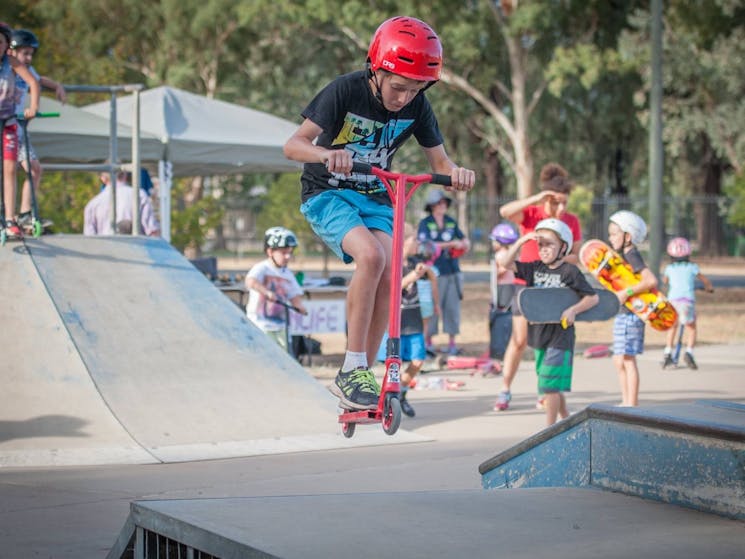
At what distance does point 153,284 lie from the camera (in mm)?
9414

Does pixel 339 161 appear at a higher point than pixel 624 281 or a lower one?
higher

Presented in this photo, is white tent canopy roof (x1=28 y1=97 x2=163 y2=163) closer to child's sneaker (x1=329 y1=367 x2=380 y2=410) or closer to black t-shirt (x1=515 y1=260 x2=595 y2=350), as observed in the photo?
black t-shirt (x1=515 y1=260 x2=595 y2=350)

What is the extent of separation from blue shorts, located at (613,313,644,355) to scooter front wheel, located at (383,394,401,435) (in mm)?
4635

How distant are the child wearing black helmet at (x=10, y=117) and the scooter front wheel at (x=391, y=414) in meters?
4.95

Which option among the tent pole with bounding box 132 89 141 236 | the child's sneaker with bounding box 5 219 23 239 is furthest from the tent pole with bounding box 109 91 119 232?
the child's sneaker with bounding box 5 219 23 239

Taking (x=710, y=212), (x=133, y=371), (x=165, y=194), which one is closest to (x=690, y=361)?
(x=165, y=194)

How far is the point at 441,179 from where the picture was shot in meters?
5.22

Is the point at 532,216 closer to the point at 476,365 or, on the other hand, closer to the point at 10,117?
the point at 476,365

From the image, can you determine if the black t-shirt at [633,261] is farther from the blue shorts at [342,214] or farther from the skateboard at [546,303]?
the blue shorts at [342,214]

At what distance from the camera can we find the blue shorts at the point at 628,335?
9422 millimetres

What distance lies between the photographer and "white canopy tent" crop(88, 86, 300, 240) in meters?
15.4

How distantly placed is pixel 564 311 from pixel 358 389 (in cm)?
355

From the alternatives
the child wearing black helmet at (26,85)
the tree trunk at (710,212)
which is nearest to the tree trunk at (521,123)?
the tree trunk at (710,212)

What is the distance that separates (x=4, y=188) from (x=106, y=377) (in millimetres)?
1975
